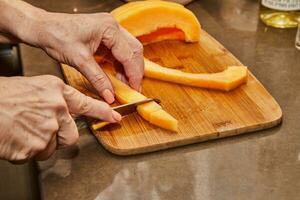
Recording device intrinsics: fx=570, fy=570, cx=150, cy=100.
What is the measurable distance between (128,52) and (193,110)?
5.6 inches

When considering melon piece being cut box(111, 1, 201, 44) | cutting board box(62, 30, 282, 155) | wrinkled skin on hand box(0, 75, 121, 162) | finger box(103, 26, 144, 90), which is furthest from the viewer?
melon piece being cut box(111, 1, 201, 44)

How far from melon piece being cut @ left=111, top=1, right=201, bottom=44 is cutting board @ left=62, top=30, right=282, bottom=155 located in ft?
0.17

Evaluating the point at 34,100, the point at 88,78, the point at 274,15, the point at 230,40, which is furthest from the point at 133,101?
the point at 274,15

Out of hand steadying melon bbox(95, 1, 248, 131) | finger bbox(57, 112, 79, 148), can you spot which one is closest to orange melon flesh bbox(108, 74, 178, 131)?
hand steadying melon bbox(95, 1, 248, 131)

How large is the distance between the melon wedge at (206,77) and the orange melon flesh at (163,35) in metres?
0.13

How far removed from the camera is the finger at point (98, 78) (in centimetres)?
88

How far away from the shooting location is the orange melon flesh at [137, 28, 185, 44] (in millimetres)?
1084

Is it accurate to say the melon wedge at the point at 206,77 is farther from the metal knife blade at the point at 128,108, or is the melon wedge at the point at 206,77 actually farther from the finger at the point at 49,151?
the finger at the point at 49,151

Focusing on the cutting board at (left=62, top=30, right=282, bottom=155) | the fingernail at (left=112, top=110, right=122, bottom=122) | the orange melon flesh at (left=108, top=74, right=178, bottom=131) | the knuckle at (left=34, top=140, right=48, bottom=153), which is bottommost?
the cutting board at (left=62, top=30, right=282, bottom=155)

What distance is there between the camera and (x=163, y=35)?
110 centimetres

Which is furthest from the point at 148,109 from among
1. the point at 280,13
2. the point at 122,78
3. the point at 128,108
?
the point at 280,13

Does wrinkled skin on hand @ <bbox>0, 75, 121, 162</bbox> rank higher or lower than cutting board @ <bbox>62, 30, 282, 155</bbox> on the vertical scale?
higher

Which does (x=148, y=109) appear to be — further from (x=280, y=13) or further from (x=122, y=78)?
(x=280, y=13)

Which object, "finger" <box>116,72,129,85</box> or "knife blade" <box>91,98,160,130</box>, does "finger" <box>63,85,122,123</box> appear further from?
"finger" <box>116,72,129,85</box>
